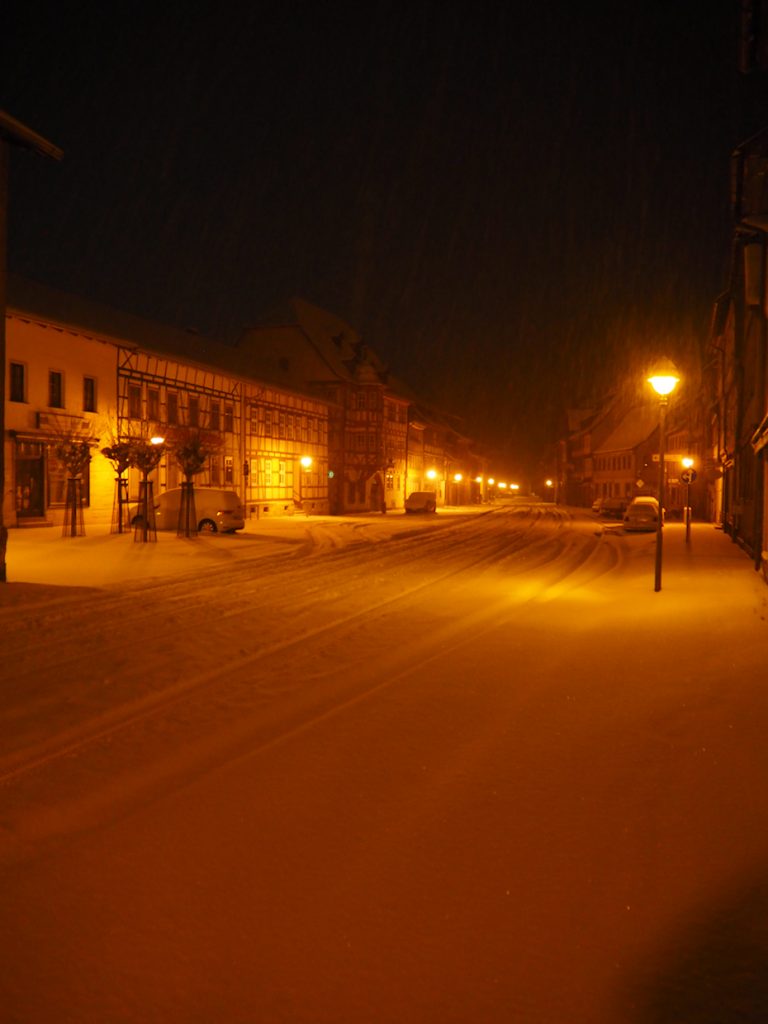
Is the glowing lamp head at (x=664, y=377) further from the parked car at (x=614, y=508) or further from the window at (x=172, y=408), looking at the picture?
the parked car at (x=614, y=508)

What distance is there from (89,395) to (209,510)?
7.72 metres

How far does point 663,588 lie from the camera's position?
15.6m

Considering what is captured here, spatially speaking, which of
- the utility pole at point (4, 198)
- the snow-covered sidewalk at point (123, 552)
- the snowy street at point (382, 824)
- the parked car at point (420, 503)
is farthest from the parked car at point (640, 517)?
the utility pole at point (4, 198)

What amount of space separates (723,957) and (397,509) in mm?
64368

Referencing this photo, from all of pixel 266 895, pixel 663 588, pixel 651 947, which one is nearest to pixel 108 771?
pixel 266 895

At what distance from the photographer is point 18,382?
97.5 ft

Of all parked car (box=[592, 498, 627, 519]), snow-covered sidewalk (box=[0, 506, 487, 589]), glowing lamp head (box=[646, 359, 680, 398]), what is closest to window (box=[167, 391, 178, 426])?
snow-covered sidewalk (box=[0, 506, 487, 589])

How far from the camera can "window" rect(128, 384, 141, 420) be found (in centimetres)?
3578

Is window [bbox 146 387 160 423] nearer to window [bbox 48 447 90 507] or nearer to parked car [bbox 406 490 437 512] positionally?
window [bbox 48 447 90 507]

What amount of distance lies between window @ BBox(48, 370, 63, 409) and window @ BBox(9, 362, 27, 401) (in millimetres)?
1278

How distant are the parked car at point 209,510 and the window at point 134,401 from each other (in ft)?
21.6

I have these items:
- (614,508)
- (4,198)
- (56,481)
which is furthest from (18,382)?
(614,508)

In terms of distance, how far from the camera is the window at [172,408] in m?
39.0

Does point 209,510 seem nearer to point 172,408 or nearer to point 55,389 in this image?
point 55,389
